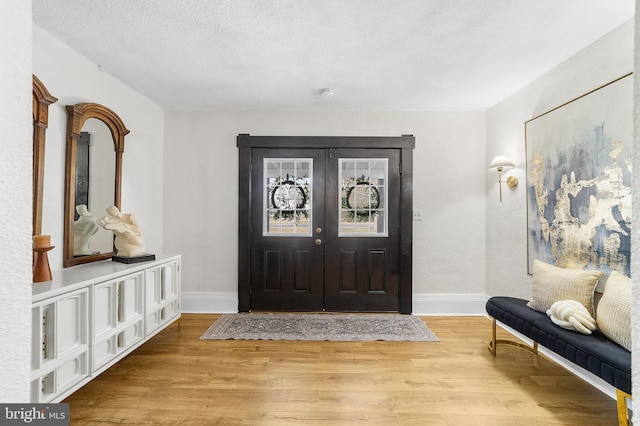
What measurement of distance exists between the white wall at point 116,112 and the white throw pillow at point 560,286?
3.80 m

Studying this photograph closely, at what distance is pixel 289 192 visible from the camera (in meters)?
4.02

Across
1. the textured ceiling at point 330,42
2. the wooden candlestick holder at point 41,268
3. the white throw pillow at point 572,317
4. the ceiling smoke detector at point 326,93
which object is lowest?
the white throw pillow at point 572,317

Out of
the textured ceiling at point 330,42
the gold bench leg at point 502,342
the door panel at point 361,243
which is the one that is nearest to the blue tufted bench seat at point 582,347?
the gold bench leg at point 502,342

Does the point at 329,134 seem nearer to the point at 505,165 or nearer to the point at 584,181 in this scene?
the point at 505,165

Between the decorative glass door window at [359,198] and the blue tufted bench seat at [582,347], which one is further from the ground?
the decorative glass door window at [359,198]

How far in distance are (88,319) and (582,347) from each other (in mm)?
3087

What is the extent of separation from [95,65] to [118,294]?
6.66 ft

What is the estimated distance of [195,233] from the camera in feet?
13.1

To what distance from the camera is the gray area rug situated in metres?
3.21

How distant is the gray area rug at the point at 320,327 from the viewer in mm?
3213
